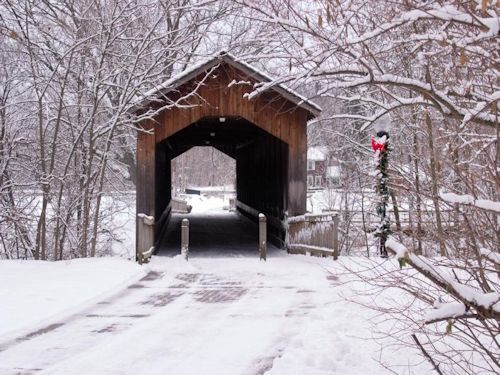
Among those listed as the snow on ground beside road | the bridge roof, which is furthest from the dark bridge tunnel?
the snow on ground beside road

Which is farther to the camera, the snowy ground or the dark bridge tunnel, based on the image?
the dark bridge tunnel

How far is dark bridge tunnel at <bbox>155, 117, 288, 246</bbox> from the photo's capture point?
16.3 meters

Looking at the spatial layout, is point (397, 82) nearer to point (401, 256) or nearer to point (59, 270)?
point (401, 256)

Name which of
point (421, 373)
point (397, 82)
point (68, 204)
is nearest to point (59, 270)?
point (68, 204)

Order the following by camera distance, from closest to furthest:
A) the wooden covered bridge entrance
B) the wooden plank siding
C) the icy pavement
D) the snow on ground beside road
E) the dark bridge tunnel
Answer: the icy pavement
the snow on ground beside road
the wooden covered bridge entrance
the wooden plank siding
the dark bridge tunnel

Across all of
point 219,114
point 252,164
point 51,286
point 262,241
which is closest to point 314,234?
point 262,241

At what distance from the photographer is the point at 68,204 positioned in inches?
576

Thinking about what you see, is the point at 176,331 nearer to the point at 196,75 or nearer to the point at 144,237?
the point at 144,237

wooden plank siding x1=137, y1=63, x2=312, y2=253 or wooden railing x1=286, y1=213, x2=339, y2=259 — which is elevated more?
wooden plank siding x1=137, y1=63, x2=312, y2=253

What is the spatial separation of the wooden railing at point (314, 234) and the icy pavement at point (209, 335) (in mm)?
2349

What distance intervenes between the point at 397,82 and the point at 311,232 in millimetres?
9532

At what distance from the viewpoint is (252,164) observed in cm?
2402

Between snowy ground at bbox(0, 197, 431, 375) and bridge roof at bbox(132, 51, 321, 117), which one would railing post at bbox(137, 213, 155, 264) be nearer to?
snowy ground at bbox(0, 197, 431, 375)

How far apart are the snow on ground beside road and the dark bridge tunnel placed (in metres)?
5.19
